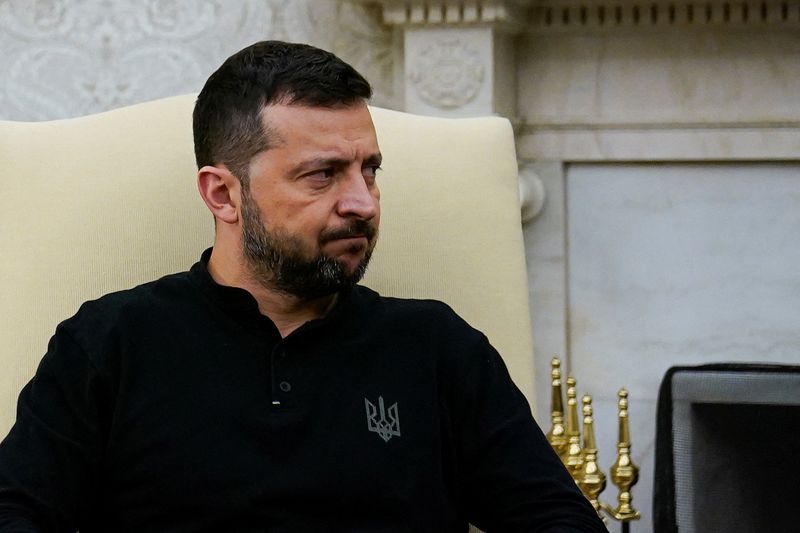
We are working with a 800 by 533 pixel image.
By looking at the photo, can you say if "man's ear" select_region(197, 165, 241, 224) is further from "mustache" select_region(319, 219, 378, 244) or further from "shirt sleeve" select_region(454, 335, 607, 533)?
"shirt sleeve" select_region(454, 335, 607, 533)

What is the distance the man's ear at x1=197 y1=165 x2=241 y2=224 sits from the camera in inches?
52.7

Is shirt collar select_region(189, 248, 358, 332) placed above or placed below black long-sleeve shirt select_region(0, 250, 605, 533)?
above

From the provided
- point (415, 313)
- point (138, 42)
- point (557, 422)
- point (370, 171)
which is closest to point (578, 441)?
point (557, 422)

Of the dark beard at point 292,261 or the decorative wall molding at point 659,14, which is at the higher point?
the decorative wall molding at point 659,14

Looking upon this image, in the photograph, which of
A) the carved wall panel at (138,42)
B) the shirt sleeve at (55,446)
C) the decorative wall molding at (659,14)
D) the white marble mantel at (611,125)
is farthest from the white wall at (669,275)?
the shirt sleeve at (55,446)

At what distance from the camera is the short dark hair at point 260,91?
4.24ft

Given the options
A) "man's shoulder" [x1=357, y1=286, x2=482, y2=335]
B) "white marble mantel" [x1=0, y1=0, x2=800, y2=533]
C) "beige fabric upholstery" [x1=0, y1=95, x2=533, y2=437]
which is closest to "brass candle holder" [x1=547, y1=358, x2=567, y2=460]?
"beige fabric upholstery" [x1=0, y1=95, x2=533, y2=437]

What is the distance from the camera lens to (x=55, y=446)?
122 centimetres

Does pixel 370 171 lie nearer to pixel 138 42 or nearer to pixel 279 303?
pixel 279 303

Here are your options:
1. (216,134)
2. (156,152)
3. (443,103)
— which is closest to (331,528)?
(216,134)

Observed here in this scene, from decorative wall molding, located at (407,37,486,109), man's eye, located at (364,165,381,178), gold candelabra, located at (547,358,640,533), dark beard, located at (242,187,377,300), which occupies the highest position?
decorative wall molding, located at (407,37,486,109)

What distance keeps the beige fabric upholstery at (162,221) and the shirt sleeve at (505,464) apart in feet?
0.66

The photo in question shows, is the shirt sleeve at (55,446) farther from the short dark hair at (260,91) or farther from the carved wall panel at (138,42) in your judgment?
the carved wall panel at (138,42)

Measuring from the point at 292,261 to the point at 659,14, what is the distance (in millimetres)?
1320
